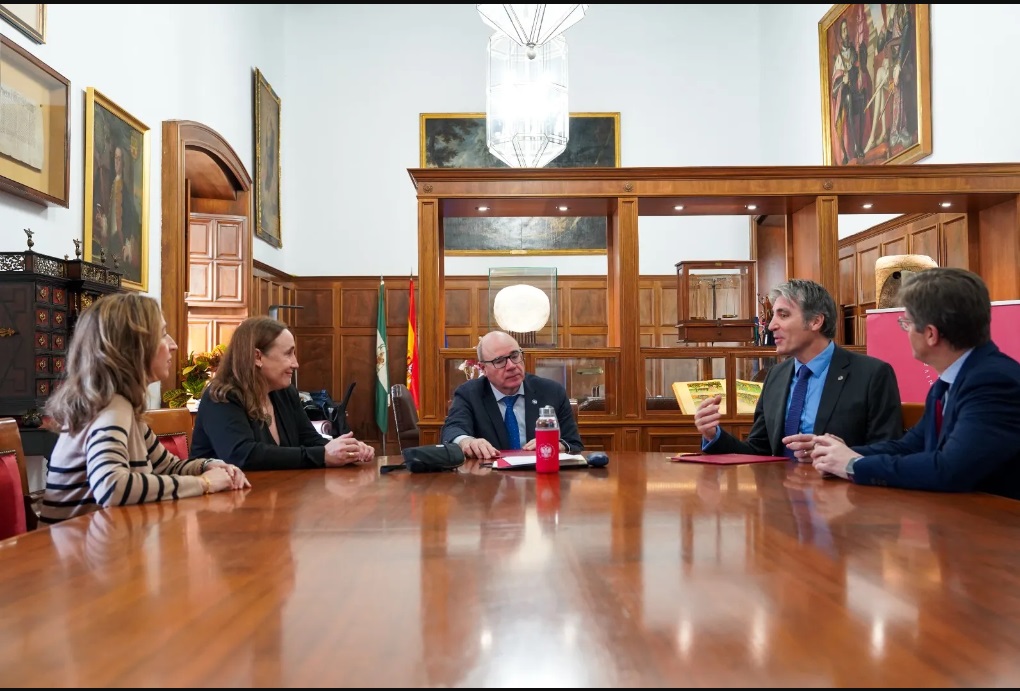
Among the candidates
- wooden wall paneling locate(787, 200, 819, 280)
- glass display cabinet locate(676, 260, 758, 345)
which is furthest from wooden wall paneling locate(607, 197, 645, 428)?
wooden wall paneling locate(787, 200, 819, 280)

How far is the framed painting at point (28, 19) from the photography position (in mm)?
4648

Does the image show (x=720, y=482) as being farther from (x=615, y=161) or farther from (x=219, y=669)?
(x=615, y=161)

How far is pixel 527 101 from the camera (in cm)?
820

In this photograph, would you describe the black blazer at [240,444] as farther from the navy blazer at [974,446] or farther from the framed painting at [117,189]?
the framed painting at [117,189]

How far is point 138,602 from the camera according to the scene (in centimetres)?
110

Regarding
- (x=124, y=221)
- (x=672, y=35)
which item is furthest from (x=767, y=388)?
(x=672, y=35)

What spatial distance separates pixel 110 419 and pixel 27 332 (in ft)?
8.63

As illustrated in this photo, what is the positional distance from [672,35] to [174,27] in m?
6.87

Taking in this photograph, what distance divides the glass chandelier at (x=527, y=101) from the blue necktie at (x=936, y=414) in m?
6.32

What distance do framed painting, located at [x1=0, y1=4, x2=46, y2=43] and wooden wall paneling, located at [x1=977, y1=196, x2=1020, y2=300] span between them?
5.94 metres

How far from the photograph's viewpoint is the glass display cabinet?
585 centimetres

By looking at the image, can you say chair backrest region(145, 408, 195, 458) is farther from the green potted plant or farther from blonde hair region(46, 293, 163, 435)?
the green potted plant

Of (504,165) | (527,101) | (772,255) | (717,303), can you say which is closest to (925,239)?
(772,255)

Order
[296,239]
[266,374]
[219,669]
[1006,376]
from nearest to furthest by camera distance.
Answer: [219,669], [1006,376], [266,374], [296,239]
